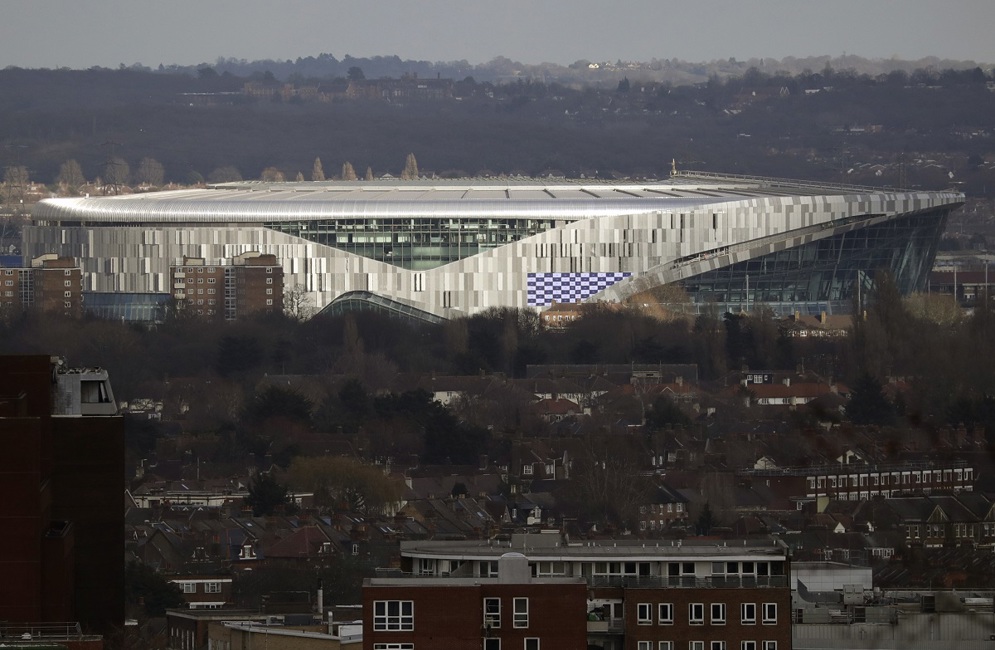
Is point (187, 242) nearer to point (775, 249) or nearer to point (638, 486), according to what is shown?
point (775, 249)

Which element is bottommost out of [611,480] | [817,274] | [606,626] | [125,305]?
[125,305]

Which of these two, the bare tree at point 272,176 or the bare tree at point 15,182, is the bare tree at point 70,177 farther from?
the bare tree at point 272,176

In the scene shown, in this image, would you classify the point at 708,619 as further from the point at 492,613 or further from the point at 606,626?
the point at 492,613

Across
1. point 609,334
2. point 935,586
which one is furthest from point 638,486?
point 609,334

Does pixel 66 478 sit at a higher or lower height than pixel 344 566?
higher

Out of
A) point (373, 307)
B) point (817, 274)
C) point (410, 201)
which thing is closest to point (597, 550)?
point (373, 307)

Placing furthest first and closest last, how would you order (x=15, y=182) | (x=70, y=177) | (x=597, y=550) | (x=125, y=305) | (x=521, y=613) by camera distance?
(x=70, y=177), (x=15, y=182), (x=125, y=305), (x=597, y=550), (x=521, y=613)
